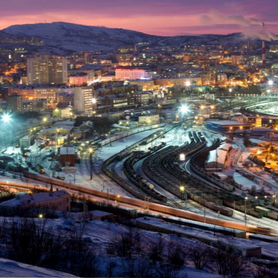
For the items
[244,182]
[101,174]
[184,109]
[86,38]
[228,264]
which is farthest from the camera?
[86,38]

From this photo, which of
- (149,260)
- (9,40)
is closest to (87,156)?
(149,260)

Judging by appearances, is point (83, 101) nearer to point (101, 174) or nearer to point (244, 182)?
point (101, 174)

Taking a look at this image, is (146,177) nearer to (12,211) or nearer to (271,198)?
(271,198)

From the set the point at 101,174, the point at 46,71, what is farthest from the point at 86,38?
the point at 101,174

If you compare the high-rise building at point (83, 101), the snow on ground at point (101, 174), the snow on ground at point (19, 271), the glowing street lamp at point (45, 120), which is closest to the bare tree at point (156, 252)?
the snow on ground at point (19, 271)

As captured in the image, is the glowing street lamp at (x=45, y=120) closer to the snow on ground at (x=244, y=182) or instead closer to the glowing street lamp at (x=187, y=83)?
the snow on ground at (x=244, y=182)
